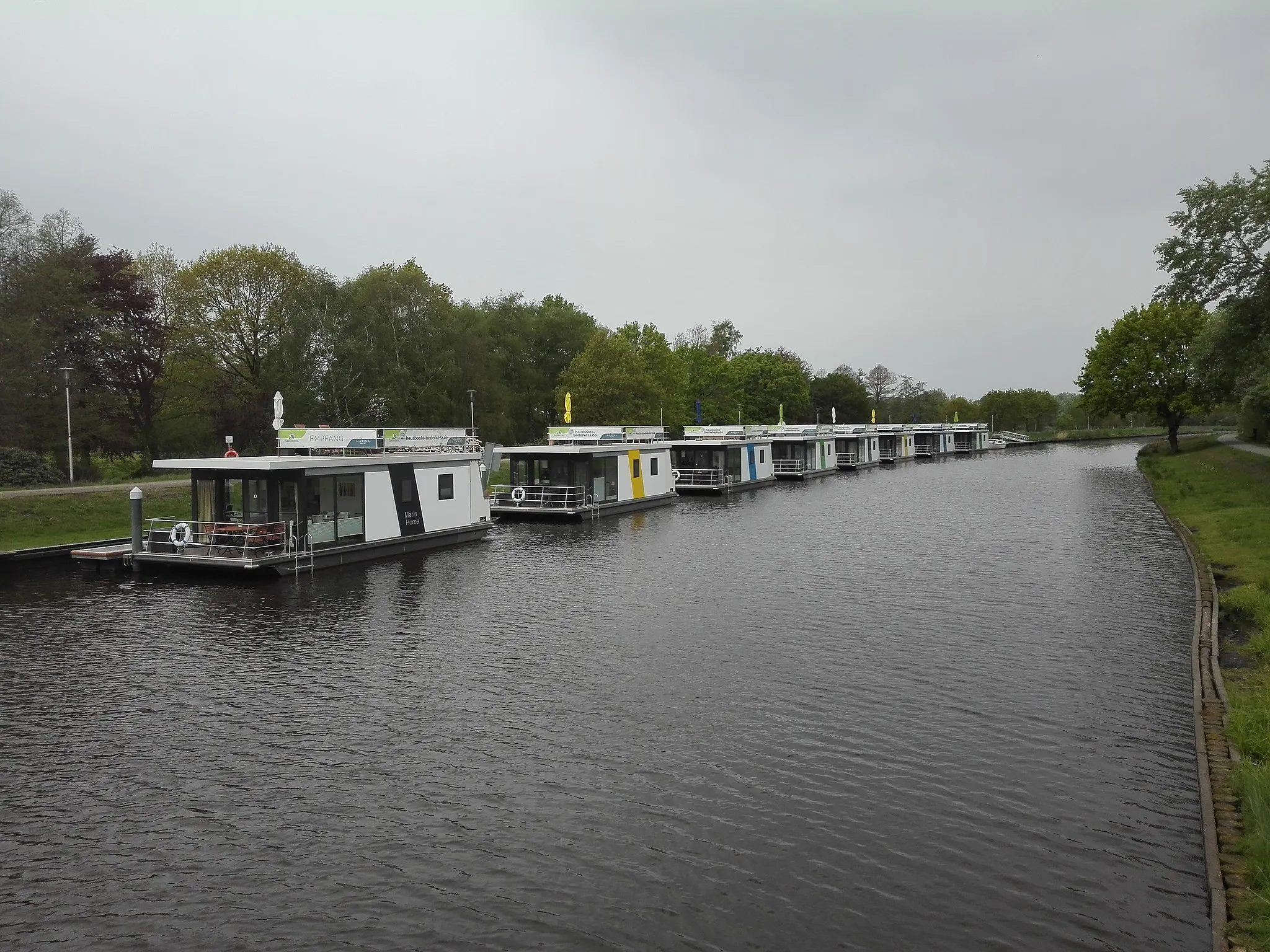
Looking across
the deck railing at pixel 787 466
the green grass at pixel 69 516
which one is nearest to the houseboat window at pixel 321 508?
the green grass at pixel 69 516

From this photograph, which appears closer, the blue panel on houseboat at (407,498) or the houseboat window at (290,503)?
the houseboat window at (290,503)

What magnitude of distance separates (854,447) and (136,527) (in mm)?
72971

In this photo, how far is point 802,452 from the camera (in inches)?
2972

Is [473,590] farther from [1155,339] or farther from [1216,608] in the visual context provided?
[1155,339]

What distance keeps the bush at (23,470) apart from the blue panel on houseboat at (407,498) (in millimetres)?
20202

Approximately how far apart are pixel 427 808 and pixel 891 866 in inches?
223

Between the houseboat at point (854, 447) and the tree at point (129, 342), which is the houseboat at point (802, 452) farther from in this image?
the tree at point (129, 342)

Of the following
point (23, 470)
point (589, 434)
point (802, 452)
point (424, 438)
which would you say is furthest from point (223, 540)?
point (802, 452)

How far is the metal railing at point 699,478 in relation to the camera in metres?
57.7

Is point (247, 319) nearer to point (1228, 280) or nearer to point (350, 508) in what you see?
point (350, 508)

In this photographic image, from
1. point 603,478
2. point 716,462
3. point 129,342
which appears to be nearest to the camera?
point 603,478

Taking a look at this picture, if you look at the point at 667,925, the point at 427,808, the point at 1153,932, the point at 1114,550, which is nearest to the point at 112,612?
the point at 427,808

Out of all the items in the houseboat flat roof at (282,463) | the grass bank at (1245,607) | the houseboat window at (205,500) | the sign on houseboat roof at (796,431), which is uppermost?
the sign on houseboat roof at (796,431)

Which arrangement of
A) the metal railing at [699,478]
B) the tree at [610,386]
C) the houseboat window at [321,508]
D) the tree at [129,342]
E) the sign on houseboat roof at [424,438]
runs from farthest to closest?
1. the tree at [610,386]
2. the metal railing at [699,478]
3. the tree at [129,342]
4. the sign on houseboat roof at [424,438]
5. the houseboat window at [321,508]
